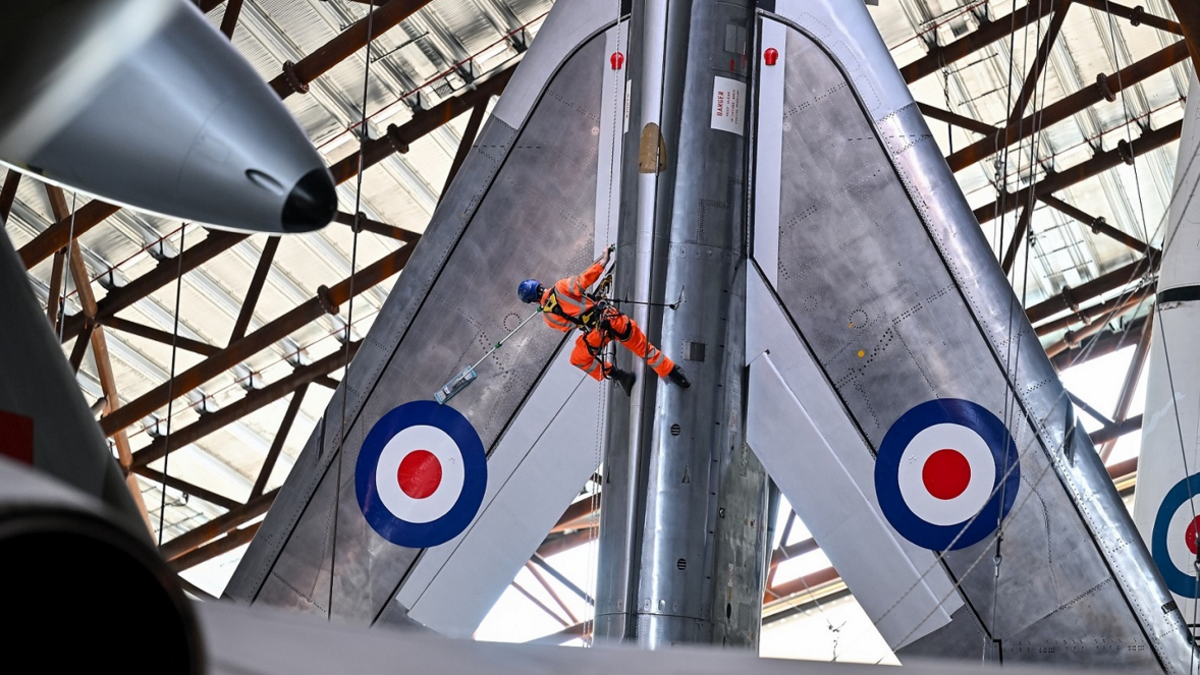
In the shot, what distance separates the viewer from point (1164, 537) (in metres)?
11.4

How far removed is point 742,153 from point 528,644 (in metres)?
7.11

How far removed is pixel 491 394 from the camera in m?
9.43

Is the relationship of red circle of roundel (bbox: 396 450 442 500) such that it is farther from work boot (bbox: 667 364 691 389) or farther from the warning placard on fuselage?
the warning placard on fuselage

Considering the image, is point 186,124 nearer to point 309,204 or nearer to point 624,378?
point 309,204

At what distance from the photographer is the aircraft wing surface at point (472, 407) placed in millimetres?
9133

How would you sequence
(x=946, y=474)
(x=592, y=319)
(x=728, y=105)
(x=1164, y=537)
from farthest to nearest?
(x=1164, y=537) < (x=728, y=105) < (x=946, y=474) < (x=592, y=319)

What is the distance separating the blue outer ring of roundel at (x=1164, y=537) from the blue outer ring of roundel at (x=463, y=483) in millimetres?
5732

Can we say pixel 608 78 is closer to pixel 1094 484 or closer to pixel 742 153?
pixel 742 153

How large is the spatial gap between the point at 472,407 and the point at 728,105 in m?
2.68

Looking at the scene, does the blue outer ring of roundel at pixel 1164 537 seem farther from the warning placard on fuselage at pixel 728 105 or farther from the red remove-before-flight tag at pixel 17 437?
the red remove-before-flight tag at pixel 17 437

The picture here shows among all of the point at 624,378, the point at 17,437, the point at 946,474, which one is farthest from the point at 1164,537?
the point at 17,437

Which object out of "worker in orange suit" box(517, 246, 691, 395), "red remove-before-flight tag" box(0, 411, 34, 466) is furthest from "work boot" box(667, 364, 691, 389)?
"red remove-before-flight tag" box(0, 411, 34, 466)

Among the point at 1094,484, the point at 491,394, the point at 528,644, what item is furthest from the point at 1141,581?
the point at 528,644

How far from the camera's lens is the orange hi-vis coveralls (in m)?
7.99
